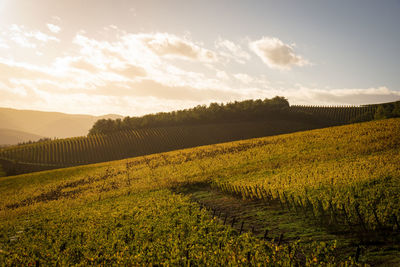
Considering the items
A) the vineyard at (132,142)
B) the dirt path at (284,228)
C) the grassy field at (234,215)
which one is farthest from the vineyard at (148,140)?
the dirt path at (284,228)

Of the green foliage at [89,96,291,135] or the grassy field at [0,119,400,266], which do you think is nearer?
the grassy field at [0,119,400,266]

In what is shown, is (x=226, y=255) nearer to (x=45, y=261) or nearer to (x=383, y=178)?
(x=45, y=261)

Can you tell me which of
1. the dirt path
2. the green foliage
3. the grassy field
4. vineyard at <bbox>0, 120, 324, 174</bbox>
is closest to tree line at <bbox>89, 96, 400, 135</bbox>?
the green foliage

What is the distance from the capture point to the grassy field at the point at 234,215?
12.5 metres

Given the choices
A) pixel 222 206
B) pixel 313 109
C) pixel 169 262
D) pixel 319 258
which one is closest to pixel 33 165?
pixel 222 206

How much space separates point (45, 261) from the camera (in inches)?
544

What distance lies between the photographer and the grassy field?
12500 mm

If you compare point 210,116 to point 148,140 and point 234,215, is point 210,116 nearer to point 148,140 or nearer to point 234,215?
point 148,140

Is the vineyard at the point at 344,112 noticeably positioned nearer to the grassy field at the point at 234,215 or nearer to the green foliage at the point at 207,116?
the green foliage at the point at 207,116

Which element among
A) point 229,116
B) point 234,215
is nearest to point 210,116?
point 229,116

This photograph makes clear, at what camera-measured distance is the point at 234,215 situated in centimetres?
2059

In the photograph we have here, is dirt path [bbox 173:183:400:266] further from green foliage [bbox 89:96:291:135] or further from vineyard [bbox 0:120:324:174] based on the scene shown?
green foliage [bbox 89:96:291:135]

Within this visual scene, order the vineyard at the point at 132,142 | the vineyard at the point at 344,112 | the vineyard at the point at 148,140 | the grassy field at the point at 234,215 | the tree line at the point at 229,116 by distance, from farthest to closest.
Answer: the tree line at the point at 229,116 < the vineyard at the point at 344,112 < the vineyard at the point at 132,142 < the vineyard at the point at 148,140 < the grassy field at the point at 234,215

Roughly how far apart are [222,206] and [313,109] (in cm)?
11695
